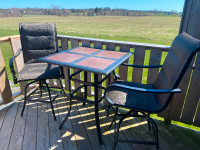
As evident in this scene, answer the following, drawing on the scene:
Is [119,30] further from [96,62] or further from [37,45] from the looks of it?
[96,62]

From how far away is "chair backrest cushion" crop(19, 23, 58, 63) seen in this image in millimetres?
2371

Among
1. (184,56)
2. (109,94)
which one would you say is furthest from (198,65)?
(109,94)

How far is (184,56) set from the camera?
118 cm

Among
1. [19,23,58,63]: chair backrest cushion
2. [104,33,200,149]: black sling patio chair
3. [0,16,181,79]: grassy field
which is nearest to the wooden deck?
[104,33,200,149]: black sling patio chair

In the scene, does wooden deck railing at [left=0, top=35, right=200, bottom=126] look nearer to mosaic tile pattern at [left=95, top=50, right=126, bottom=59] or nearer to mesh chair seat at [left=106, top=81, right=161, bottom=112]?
mosaic tile pattern at [left=95, top=50, right=126, bottom=59]

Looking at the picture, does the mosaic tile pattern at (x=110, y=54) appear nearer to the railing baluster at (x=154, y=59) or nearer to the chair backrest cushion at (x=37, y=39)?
the railing baluster at (x=154, y=59)

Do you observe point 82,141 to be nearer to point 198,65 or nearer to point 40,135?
point 40,135

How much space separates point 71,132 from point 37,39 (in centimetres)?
152

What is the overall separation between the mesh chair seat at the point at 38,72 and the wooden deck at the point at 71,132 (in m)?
0.60

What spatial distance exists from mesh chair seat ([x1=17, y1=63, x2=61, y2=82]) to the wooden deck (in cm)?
60

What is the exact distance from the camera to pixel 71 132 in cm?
196

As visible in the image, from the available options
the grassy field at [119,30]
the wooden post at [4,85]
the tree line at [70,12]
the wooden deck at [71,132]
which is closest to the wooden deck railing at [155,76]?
the wooden post at [4,85]

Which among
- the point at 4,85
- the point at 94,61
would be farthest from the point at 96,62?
the point at 4,85

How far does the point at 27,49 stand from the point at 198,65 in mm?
2380
